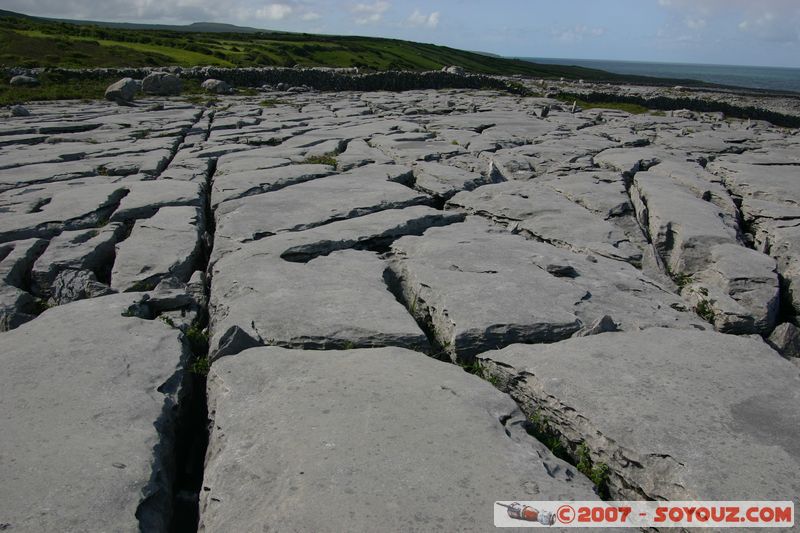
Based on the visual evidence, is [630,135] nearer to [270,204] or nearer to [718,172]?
[718,172]

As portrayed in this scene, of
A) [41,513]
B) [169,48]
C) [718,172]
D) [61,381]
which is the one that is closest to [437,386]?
[41,513]

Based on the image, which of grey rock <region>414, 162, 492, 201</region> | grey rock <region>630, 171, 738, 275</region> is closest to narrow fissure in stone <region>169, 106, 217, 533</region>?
grey rock <region>414, 162, 492, 201</region>

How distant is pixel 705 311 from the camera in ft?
14.1

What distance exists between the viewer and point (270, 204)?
20.6 feet

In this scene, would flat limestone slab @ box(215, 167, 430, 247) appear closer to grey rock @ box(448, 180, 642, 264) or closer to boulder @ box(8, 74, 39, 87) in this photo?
grey rock @ box(448, 180, 642, 264)

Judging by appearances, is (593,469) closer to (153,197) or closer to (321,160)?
(153,197)

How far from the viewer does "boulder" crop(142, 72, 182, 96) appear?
21.0 metres

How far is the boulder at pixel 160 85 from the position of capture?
21.0 m

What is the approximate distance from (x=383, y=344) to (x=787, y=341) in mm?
3063

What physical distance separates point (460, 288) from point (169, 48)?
123 feet

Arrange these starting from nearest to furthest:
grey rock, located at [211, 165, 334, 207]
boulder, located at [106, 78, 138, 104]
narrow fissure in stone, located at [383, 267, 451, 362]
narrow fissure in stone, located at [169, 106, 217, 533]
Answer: narrow fissure in stone, located at [169, 106, 217, 533], narrow fissure in stone, located at [383, 267, 451, 362], grey rock, located at [211, 165, 334, 207], boulder, located at [106, 78, 138, 104]

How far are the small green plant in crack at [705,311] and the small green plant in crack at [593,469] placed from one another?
7.27ft

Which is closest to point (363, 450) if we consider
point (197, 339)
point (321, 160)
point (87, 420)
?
point (87, 420)

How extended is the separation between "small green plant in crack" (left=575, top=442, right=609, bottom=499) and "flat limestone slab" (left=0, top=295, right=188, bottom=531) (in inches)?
73.8
